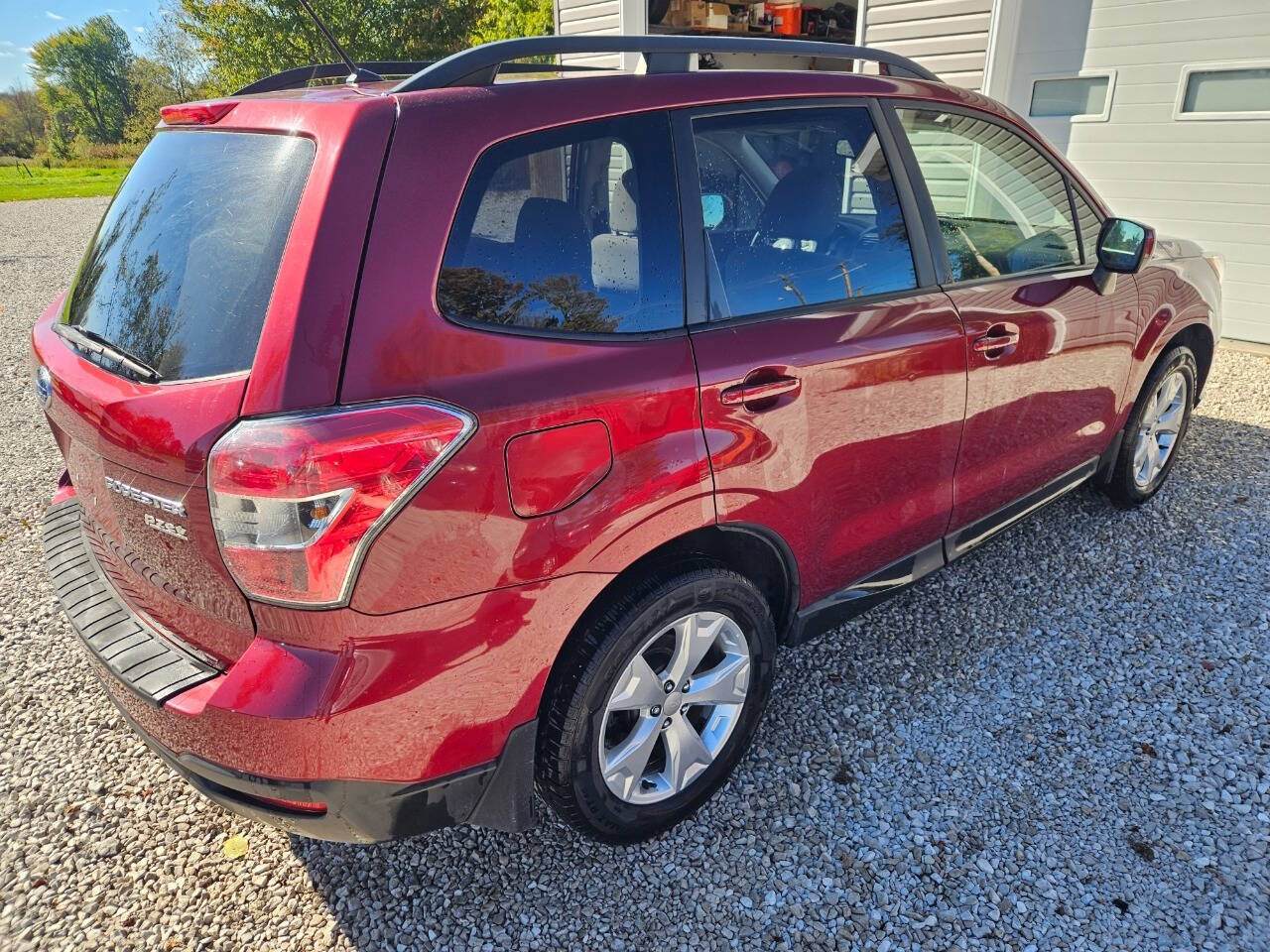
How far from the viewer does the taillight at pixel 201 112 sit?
1949 millimetres

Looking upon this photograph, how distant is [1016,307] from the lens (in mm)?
2793

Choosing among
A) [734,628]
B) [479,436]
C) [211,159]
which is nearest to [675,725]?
[734,628]

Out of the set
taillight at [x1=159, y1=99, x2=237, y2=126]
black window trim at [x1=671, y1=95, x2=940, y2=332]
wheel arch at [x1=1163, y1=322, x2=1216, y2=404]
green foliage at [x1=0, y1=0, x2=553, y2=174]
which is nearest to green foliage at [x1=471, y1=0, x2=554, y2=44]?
green foliage at [x1=0, y1=0, x2=553, y2=174]

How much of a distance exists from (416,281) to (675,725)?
1301mm

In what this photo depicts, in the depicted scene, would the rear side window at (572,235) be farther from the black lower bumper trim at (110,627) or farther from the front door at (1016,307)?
the front door at (1016,307)

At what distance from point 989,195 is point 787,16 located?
818 centimetres

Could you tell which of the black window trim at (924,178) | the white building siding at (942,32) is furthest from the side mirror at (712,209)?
the white building siding at (942,32)

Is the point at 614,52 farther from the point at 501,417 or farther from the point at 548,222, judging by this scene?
the point at 501,417

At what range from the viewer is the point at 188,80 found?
163 feet

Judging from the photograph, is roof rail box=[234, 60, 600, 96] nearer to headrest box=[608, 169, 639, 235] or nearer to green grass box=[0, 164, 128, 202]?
headrest box=[608, 169, 639, 235]

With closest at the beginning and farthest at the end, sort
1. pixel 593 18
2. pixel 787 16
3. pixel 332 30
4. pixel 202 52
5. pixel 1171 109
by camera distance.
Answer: pixel 1171 109
pixel 787 16
pixel 593 18
pixel 332 30
pixel 202 52

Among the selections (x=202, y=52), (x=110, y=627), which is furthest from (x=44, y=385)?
(x=202, y=52)

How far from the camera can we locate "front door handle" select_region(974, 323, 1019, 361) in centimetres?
266

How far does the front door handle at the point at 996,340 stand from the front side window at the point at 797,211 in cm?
34
